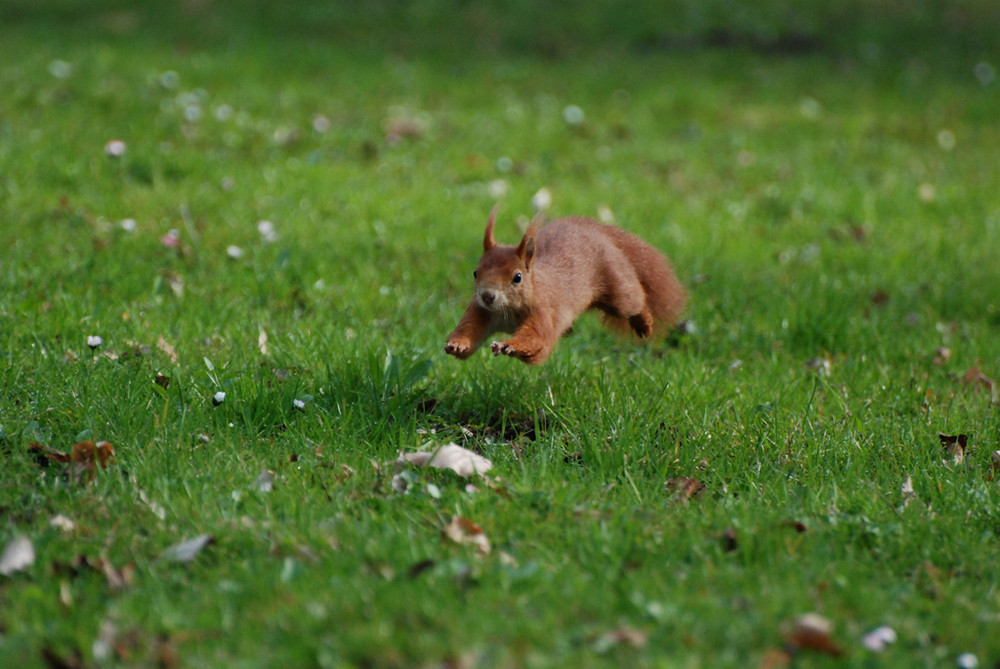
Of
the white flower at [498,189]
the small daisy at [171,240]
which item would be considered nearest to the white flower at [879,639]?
the small daisy at [171,240]

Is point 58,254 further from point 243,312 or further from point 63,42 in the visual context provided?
point 63,42

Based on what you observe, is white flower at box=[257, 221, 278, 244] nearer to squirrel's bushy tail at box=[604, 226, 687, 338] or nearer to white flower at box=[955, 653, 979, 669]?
squirrel's bushy tail at box=[604, 226, 687, 338]

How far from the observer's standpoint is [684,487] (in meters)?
3.12

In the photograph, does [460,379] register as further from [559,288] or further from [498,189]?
[498,189]

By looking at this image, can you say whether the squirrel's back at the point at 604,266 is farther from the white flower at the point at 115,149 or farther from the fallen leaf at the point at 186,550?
the white flower at the point at 115,149

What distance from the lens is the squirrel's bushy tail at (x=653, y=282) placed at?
12.5 ft

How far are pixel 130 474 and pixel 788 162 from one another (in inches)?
228

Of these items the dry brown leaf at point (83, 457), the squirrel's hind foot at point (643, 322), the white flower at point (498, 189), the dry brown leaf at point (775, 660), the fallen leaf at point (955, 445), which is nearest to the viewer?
the dry brown leaf at point (775, 660)

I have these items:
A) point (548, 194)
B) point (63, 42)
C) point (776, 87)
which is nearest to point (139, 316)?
point (548, 194)

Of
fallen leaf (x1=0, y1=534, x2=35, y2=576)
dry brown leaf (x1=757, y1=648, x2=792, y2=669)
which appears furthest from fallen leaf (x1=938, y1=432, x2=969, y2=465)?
fallen leaf (x1=0, y1=534, x2=35, y2=576)

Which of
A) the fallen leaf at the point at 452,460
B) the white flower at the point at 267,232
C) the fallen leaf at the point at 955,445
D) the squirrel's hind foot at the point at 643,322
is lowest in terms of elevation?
the white flower at the point at 267,232

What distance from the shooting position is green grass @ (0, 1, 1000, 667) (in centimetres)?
231

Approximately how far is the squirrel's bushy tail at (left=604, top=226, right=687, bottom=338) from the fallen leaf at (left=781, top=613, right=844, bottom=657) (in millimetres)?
1756

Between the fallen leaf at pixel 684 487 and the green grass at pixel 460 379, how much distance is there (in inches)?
2.0
